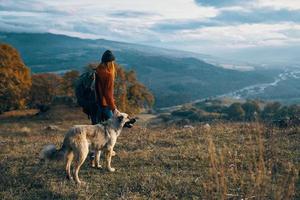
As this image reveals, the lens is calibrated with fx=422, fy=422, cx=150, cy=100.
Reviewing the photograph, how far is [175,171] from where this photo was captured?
11.2 meters

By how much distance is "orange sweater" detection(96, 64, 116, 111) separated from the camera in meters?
11.5

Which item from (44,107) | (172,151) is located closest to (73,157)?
(172,151)

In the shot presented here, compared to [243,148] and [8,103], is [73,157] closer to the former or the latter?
[243,148]

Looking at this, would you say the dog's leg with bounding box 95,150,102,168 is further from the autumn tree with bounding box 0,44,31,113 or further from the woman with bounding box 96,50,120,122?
the autumn tree with bounding box 0,44,31,113

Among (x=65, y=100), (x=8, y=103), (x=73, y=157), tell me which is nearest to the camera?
(x=73, y=157)

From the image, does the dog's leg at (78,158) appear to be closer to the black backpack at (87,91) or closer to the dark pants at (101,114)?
the dark pants at (101,114)

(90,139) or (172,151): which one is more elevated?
(90,139)

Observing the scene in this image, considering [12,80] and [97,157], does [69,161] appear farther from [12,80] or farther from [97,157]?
[12,80]

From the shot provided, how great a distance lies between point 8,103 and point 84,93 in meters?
47.7

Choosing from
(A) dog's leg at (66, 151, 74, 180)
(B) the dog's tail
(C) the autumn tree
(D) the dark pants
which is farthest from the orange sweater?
(C) the autumn tree

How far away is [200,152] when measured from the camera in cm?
1281

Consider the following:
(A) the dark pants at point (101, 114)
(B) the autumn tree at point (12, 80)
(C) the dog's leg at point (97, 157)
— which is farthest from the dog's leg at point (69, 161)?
(B) the autumn tree at point (12, 80)

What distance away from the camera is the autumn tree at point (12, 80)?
5609 cm

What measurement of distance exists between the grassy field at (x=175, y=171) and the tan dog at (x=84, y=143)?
0.53 metres
